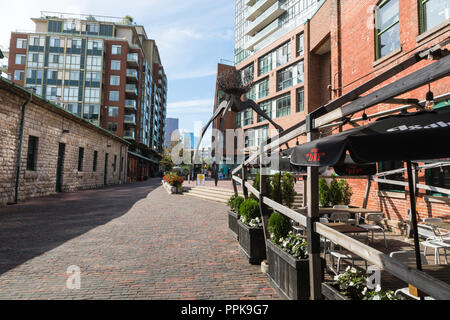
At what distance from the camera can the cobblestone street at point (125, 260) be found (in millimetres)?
3832

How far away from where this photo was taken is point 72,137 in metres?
18.8

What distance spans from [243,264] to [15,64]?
5889cm

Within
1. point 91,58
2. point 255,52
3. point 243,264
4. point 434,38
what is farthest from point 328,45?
point 91,58

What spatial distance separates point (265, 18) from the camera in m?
40.7

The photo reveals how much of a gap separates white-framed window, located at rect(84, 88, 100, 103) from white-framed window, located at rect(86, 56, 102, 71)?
143 inches

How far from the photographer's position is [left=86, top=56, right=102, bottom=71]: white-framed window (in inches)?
1839

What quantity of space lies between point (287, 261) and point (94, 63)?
52.4 metres

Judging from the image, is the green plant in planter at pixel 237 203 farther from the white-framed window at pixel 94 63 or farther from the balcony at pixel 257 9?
the white-framed window at pixel 94 63

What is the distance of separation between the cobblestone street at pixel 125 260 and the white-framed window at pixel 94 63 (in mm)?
44160

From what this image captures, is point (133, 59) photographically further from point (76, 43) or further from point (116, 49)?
point (76, 43)

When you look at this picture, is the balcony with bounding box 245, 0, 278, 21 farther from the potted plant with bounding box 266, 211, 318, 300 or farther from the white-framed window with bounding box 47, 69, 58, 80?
the potted plant with bounding box 266, 211, 318, 300

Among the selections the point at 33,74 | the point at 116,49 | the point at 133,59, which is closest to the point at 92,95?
the point at 116,49

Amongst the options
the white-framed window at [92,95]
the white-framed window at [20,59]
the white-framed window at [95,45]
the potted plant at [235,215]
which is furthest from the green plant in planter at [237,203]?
the white-framed window at [20,59]
